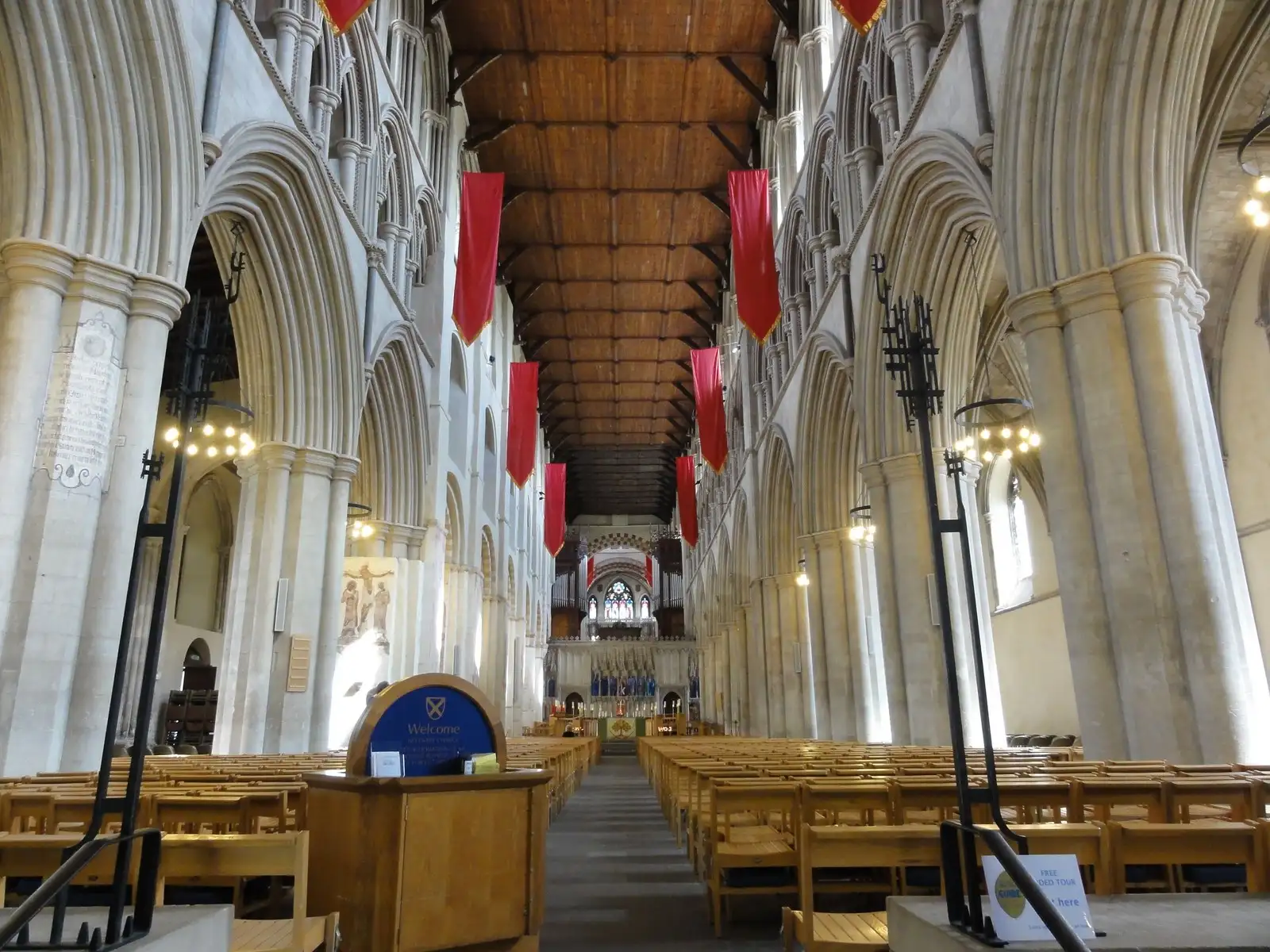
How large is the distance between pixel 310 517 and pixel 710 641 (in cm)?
1993

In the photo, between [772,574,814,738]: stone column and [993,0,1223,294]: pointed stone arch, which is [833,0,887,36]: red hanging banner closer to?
[993,0,1223,294]: pointed stone arch

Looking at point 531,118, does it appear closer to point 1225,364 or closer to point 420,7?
point 420,7

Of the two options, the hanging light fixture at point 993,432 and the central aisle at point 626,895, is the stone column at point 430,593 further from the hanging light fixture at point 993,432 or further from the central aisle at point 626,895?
the hanging light fixture at point 993,432

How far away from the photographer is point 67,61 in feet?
20.5

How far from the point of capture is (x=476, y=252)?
44.7ft

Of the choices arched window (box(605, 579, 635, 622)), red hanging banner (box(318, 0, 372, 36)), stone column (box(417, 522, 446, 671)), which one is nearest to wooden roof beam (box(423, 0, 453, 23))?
red hanging banner (box(318, 0, 372, 36))

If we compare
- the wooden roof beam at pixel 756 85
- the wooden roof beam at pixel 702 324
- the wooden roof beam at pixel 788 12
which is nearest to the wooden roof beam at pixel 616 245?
the wooden roof beam at pixel 702 324

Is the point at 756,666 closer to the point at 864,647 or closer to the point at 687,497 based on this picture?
the point at 864,647

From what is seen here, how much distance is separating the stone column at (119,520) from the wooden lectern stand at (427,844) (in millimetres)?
3552

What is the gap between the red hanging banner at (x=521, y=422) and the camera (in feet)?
64.7

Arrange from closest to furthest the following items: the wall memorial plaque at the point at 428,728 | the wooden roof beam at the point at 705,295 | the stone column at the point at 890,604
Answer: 1. the wall memorial plaque at the point at 428,728
2. the stone column at the point at 890,604
3. the wooden roof beam at the point at 705,295

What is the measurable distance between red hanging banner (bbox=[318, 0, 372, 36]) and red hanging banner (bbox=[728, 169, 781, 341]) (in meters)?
6.80

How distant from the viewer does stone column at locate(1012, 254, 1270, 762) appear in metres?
5.61

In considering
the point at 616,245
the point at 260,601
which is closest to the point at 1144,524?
the point at 260,601
